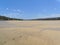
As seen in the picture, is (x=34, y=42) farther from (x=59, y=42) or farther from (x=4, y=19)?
(x=4, y=19)

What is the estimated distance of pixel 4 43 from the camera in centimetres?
660

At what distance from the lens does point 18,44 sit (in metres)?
6.48

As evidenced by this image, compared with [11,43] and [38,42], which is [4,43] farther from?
[38,42]

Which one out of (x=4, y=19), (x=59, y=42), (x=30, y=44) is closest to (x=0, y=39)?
(x=30, y=44)

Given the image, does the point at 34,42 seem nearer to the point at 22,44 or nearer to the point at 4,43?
the point at 22,44

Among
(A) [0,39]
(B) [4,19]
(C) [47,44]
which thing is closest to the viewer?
(C) [47,44]

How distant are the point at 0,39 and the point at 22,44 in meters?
1.25

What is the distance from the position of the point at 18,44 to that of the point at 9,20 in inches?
393

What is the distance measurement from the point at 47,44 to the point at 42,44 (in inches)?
8.1

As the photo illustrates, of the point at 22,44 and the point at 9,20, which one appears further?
the point at 9,20

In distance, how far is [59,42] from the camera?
6.73 metres

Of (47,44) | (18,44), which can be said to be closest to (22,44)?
(18,44)

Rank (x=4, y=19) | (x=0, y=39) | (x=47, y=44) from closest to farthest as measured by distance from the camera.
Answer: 1. (x=47, y=44)
2. (x=0, y=39)
3. (x=4, y=19)

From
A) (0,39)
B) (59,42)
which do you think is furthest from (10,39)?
(59,42)
